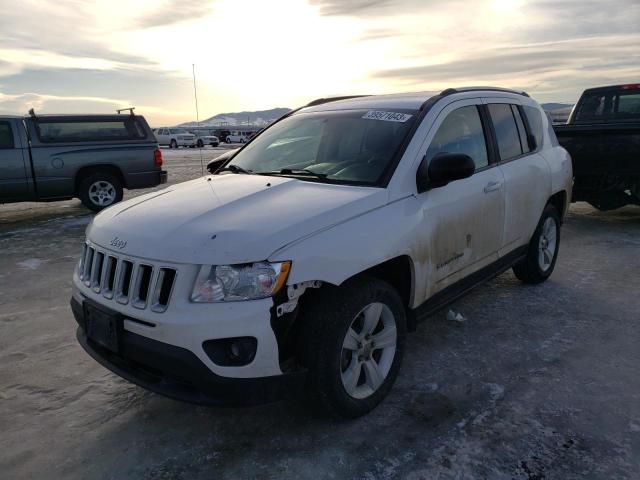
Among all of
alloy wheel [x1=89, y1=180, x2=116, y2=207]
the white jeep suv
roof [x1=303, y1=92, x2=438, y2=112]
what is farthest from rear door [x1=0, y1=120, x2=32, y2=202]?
roof [x1=303, y1=92, x2=438, y2=112]

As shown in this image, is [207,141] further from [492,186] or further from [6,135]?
[492,186]

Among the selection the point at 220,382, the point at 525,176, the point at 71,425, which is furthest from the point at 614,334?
the point at 71,425

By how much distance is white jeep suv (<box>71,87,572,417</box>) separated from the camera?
2.41 metres

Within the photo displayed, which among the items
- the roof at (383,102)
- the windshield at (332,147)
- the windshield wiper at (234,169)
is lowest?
the windshield wiper at (234,169)

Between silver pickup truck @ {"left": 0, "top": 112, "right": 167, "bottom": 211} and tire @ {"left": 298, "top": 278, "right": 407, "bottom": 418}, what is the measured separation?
7.94m

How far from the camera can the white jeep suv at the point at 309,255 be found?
7.91 ft

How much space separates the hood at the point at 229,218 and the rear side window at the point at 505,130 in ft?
5.62

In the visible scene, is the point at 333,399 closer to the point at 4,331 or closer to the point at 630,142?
the point at 4,331

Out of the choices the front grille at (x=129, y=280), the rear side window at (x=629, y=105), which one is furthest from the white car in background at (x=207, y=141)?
the front grille at (x=129, y=280)

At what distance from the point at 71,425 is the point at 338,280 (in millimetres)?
1735

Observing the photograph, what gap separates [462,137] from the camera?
12.4 ft

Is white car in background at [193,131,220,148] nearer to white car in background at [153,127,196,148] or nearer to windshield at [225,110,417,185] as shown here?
white car in background at [153,127,196,148]

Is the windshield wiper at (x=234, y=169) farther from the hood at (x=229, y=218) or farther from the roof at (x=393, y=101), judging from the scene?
the roof at (x=393, y=101)

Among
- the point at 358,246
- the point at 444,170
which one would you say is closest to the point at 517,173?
the point at 444,170
